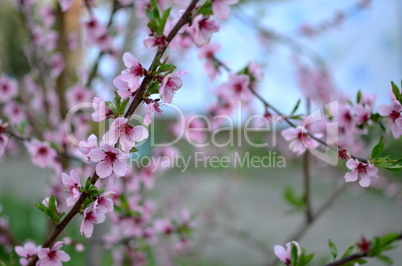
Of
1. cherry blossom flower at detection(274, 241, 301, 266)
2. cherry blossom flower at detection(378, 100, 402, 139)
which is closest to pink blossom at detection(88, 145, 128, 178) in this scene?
cherry blossom flower at detection(274, 241, 301, 266)

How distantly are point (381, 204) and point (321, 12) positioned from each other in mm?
1605

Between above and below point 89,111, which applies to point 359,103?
above

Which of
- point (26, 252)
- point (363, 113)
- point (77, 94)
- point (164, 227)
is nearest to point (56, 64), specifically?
point (77, 94)

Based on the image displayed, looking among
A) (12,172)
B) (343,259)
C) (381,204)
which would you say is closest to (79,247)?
(343,259)

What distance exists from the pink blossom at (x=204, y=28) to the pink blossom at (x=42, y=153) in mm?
453

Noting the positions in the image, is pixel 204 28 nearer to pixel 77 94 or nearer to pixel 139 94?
pixel 139 94

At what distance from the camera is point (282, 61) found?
3.21 m

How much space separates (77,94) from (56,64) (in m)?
0.17

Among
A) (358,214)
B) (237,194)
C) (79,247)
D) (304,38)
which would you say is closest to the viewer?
(79,247)

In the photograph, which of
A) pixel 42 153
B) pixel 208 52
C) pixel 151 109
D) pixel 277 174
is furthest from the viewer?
pixel 277 174

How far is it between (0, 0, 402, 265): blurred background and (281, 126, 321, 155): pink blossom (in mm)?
1134

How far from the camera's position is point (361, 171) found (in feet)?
1.81

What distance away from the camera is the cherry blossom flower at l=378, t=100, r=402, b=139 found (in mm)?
563

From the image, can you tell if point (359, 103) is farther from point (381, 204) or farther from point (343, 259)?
point (381, 204)
